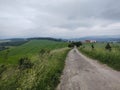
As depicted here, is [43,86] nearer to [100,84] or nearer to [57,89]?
[57,89]

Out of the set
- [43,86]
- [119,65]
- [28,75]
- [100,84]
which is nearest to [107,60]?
[119,65]

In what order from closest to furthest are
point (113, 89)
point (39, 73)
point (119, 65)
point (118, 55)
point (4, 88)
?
point (4, 88) < point (113, 89) < point (39, 73) < point (119, 65) < point (118, 55)

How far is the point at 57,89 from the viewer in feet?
38.6

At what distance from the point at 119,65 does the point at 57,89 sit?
9.85 meters

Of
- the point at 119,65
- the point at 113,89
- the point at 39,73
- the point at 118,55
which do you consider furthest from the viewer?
the point at 118,55

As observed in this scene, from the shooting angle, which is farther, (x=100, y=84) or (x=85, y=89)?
(x=100, y=84)

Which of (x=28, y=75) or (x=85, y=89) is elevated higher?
(x=28, y=75)

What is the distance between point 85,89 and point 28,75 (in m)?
2.93

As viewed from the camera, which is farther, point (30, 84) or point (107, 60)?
point (107, 60)

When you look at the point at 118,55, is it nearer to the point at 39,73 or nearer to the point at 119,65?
the point at 119,65

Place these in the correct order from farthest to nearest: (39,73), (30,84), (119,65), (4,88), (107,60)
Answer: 1. (107,60)
2. (119,65)
3. (39,73)
4. (4,88)
5. (30,84)

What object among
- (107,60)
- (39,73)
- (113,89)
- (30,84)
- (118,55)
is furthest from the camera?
(107,60)

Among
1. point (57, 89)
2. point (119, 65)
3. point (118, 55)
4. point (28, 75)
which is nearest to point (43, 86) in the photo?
point (57, 89)

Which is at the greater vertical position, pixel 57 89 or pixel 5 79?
pixel 5 79
